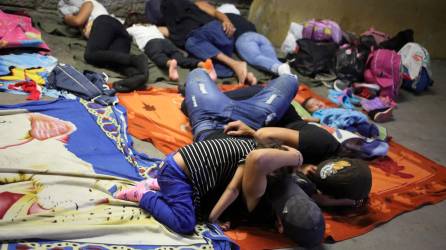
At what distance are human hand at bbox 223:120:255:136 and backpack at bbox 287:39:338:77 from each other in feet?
5.66

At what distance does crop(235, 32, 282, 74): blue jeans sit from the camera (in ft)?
10.9

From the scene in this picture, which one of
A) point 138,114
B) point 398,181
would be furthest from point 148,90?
point 398,181

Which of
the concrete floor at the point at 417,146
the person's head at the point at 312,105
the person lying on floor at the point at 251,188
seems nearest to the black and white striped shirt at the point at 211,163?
the person lying on floor at the point at 251,188

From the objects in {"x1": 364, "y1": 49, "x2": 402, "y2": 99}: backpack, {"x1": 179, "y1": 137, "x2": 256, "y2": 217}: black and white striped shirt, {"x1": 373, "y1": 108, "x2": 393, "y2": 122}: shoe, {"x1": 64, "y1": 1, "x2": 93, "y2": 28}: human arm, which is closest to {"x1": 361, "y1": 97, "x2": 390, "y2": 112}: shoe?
{"x1": 373, "y1": 108, "x2": 393, "y2": 122}: shoe

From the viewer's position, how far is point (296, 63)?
11.9 ft

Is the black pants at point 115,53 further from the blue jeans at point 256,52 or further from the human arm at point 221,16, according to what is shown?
the blue jeans at point 256,52

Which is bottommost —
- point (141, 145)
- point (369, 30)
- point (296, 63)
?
point (141, 145)

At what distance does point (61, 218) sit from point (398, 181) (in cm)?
177

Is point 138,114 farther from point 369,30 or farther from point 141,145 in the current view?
point 369,30

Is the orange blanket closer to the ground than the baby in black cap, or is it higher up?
closer to the ground

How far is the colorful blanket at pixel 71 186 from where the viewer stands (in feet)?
4.58

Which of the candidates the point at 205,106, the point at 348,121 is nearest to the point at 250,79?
the point at 348,121

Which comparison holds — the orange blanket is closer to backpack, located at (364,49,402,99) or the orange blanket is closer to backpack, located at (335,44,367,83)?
backpack, located at (364,49,402,99)

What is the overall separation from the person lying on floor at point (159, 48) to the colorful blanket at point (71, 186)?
3.34ft
